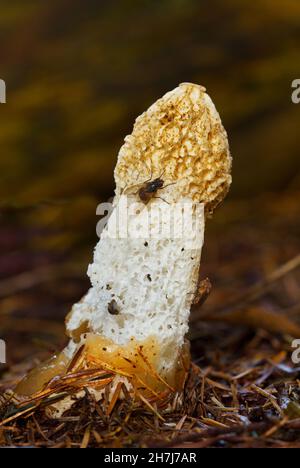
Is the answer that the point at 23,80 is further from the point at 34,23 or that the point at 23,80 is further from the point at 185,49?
the point at 185,49

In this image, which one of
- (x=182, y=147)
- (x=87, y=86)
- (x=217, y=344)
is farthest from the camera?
(x=87, y=86)

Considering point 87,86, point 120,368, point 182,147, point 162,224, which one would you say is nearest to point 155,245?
point 162,224

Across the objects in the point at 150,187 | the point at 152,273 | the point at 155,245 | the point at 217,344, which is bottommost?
the point at 217,344

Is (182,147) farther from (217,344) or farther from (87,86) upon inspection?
(87,86)

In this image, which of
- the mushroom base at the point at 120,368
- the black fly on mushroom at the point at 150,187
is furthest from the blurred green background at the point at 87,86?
the black fly on mushroom at the point at 150,187

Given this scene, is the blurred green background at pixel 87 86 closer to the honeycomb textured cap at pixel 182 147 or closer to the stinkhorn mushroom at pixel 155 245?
the stinkhorn mushroom at pixel 155 245

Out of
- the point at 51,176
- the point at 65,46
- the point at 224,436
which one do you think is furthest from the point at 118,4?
the point at 224,436

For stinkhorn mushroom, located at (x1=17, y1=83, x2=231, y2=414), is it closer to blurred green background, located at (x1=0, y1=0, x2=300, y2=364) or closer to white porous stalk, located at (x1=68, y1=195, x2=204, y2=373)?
white porous stalk, located at (x1=68, y1=195, x2=204, y2=373)
